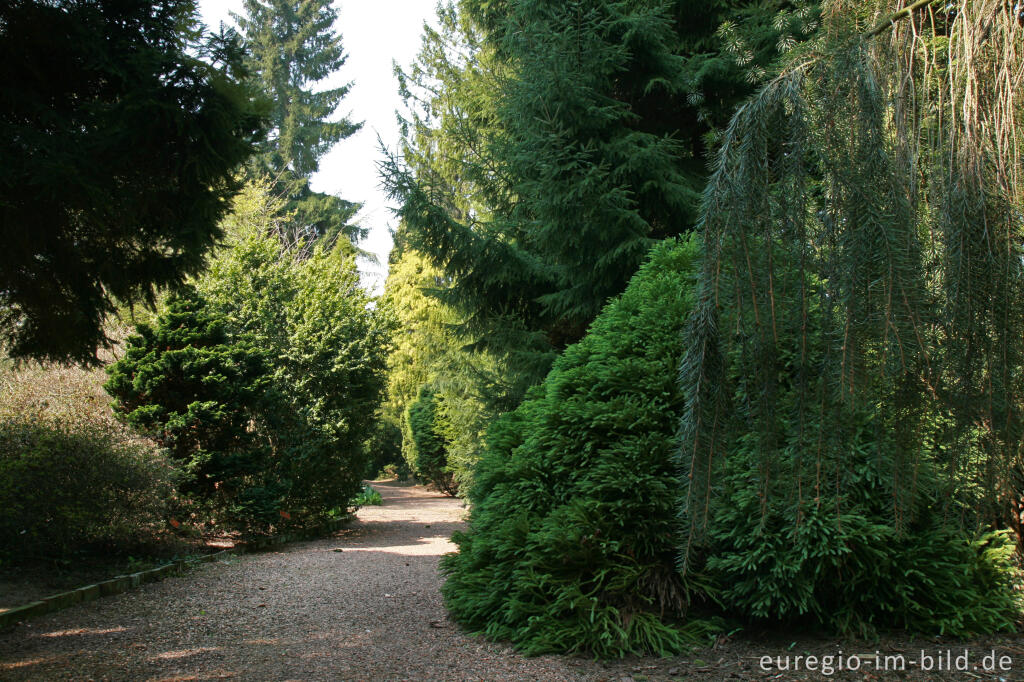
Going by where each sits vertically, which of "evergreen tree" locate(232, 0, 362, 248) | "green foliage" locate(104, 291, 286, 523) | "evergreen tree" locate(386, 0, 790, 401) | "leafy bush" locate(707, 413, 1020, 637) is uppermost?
"evergreen tree" locate(232, 0, 362, 248)

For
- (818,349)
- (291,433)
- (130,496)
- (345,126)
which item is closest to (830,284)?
(818,349)

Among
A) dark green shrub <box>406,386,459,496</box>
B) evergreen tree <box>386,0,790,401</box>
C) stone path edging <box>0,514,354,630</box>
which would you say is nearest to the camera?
stone path edging <box>0,514,354,630</box>

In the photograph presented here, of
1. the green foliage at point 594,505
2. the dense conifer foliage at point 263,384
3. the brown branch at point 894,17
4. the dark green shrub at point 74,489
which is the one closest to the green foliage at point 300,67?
the dense conifer foliage at point 263,384

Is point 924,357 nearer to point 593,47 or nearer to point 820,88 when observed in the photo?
point 820,88

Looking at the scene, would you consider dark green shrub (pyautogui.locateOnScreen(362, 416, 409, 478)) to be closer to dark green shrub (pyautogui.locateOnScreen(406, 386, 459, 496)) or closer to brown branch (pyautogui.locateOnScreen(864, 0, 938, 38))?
dark green shrub (pyautogui.locateOnScreen(406, 386, 459, 496))

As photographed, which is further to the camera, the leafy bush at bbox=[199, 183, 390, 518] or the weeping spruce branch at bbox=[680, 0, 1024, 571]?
the leafy bush at bbox=[199, 183, 390, 518]

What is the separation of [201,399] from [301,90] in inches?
827

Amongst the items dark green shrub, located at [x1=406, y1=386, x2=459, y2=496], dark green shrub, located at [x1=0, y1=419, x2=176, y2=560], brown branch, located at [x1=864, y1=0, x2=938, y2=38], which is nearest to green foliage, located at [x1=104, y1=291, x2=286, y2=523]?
dark green shrub, located at [x1=0, y1=419, x2=176, y2=560]

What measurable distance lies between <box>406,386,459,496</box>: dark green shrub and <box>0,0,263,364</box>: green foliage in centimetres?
1074

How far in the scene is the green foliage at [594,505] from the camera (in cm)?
378

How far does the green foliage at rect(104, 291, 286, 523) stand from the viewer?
24.3ft

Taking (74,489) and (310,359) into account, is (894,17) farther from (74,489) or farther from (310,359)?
(310,359)

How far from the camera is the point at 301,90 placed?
84.0 ft

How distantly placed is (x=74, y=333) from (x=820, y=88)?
4.63 m
